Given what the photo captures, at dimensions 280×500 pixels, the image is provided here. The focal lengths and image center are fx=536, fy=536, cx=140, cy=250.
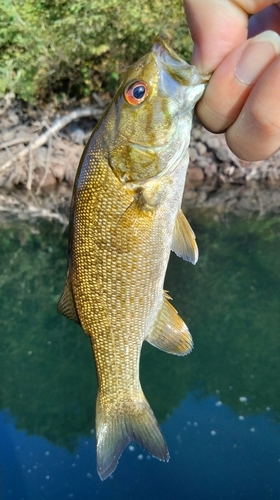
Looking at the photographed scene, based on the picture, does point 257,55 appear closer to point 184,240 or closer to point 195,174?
point 184,240

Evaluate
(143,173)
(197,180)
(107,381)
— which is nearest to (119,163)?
(143,173)

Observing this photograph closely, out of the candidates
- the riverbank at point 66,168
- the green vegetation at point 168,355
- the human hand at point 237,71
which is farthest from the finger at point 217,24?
the riverbank at point 66,168

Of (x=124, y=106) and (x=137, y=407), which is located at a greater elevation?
(x=124, y=106)

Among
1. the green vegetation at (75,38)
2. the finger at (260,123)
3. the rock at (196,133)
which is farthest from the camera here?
the rock at (196,133)

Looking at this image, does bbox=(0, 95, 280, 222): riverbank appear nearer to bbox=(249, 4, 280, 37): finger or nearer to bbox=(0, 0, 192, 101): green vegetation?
bbox=(0, 0, 192, 101): green vegetation

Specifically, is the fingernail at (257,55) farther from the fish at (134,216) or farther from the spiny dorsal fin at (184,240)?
the spiny dorsal fin at (184,240)

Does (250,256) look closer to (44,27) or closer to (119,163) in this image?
(119,163)

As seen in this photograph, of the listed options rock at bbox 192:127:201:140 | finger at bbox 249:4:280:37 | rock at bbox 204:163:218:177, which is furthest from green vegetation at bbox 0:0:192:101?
finger at bbox 249:4:280:37
